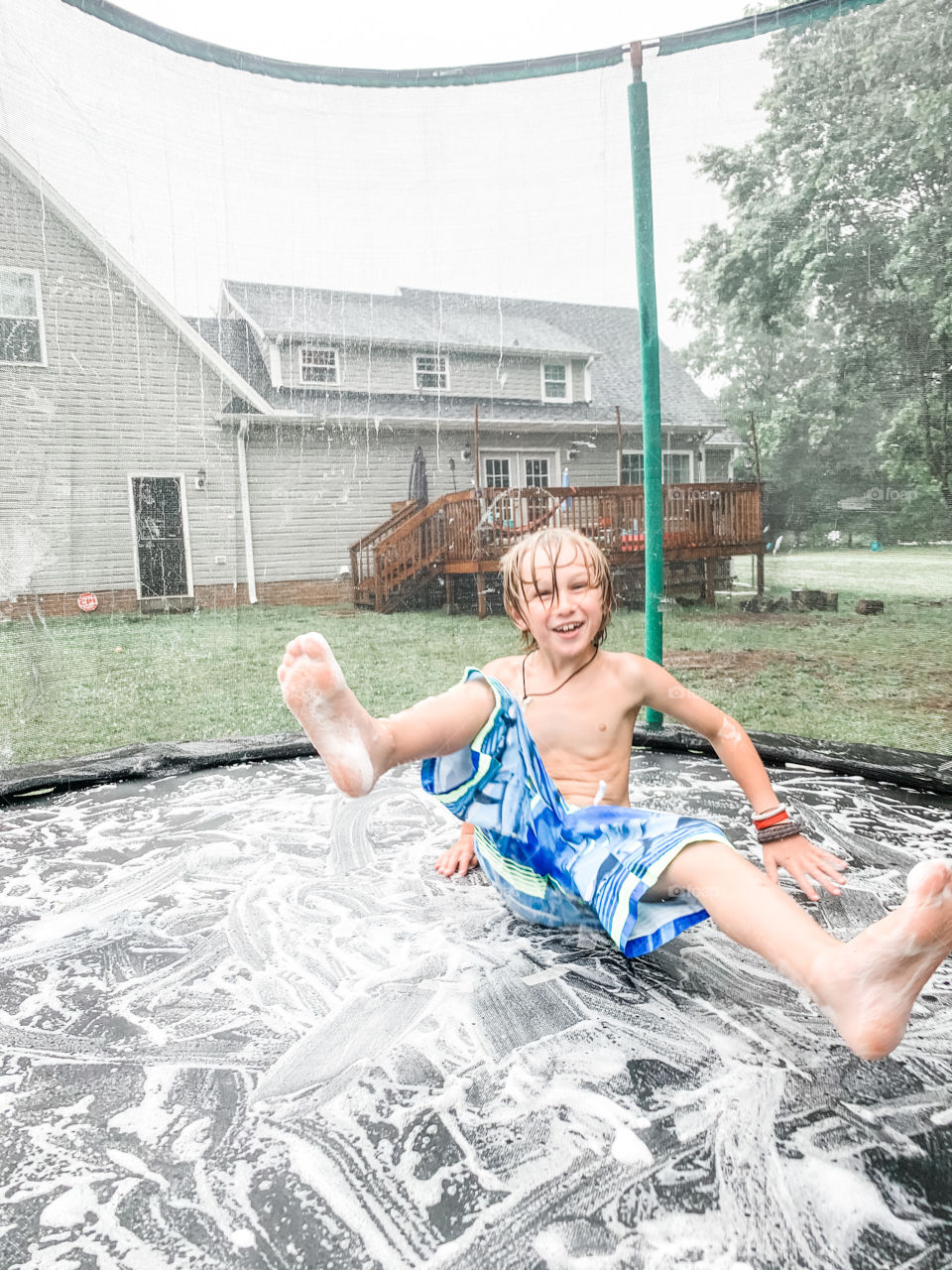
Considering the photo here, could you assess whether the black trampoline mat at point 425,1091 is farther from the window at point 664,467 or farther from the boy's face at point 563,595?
the window at point 664,467

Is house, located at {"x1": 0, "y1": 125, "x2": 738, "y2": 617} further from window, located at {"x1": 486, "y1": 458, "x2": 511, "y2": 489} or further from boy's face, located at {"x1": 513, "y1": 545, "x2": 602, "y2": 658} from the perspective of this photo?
boy's face, located at {"x1": 513, "y1": 545, "x2": 602, "y2": 658}

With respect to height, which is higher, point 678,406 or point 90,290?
point 90,290

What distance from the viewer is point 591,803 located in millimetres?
972

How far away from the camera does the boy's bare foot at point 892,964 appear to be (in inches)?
22.3

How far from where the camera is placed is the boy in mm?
593

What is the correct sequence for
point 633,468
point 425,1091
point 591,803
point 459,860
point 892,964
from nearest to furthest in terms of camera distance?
point 892,964 → point 425,1091 → point 591,803 → point 459,860 → point 633,468

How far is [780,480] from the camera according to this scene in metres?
2.14

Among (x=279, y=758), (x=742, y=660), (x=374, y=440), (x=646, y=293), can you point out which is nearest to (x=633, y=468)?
(x=646, y=293)

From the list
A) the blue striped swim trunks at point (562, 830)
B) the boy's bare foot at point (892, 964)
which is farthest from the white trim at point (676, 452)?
the boy's bare foot at point (892, 964)

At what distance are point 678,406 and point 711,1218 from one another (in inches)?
71.7

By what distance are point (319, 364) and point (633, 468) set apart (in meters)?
0.81

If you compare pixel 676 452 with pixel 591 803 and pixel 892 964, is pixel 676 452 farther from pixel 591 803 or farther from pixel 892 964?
pixel 892 964

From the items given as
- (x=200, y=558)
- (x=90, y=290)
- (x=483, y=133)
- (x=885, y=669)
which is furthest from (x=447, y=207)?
(x=885, y=669)

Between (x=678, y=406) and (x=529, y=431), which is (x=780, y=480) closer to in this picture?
(x=678, y=406)
